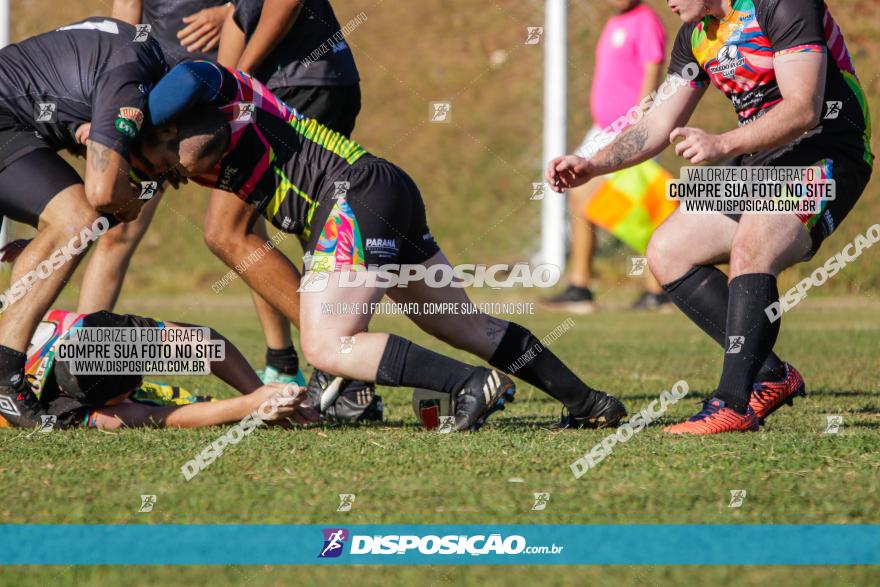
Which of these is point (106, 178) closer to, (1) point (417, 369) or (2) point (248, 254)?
(2) point (248, 254)

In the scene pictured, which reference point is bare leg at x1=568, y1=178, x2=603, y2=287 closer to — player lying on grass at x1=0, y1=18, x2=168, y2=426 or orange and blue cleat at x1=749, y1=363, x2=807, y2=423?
orange and blue cleat at x1=749, y1=363, x2=807, y2=423

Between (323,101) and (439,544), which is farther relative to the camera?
(323,101)

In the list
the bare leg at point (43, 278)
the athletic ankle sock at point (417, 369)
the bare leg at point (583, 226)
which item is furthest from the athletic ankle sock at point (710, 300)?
the bare leg at point (583, 226)

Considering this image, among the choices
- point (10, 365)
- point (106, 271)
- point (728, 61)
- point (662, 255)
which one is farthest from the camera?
point (106, 271)

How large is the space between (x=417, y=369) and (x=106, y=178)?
4.33 feet

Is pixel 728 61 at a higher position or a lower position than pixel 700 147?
higher

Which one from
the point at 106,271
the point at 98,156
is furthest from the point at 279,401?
the point at 106,271

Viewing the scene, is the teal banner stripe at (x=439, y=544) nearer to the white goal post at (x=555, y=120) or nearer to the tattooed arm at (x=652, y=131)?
the tattooed arm at (x=652, y=131)

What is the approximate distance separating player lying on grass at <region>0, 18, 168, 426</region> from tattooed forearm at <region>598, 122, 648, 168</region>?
181 cm

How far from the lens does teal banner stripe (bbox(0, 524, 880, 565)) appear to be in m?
2.82

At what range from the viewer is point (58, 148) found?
4.85 m

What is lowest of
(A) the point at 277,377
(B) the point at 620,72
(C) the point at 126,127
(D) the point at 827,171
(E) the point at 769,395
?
(A) the point at 277,377

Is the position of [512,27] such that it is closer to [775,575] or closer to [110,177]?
[110,177]

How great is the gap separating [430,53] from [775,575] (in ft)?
44.8
